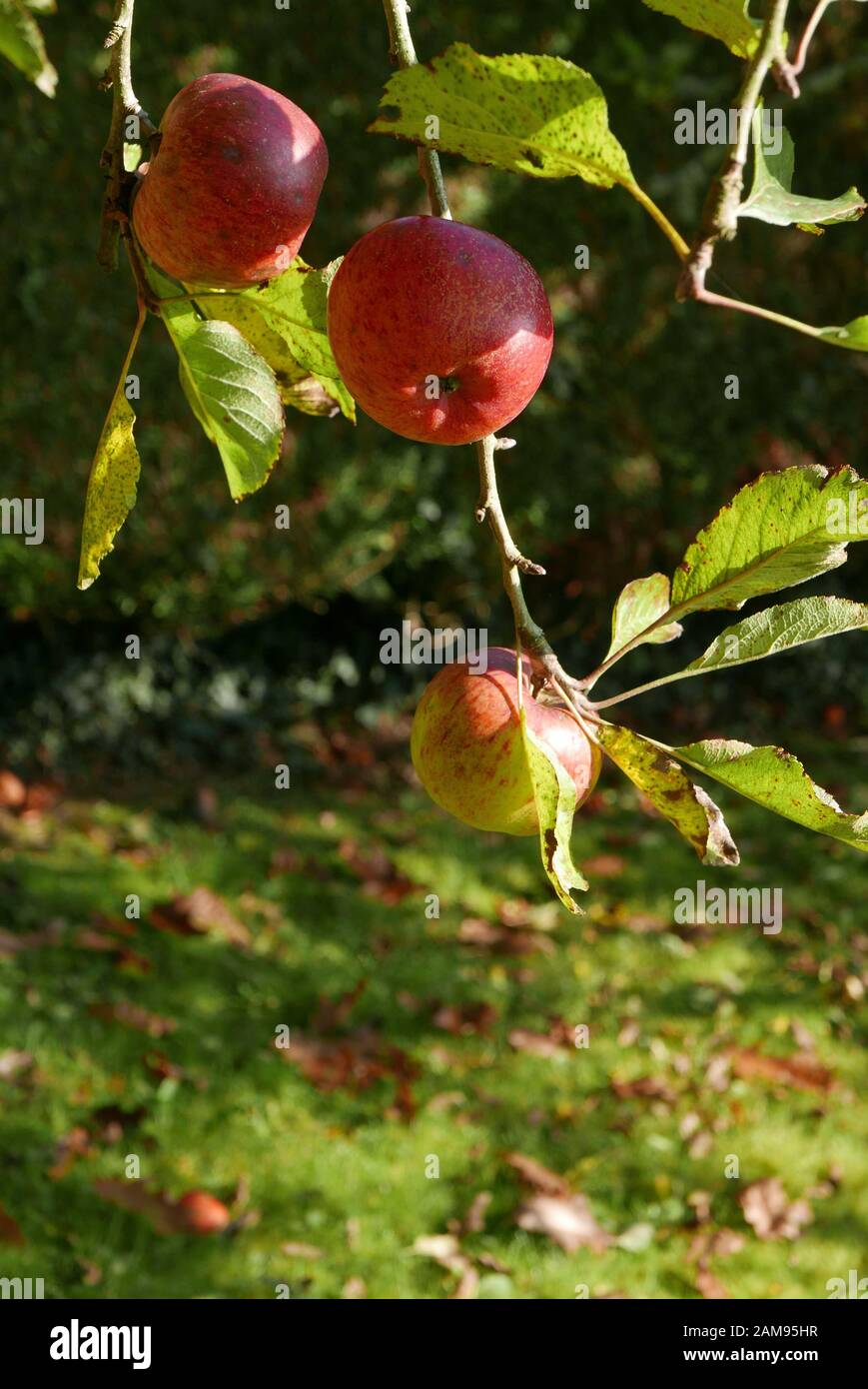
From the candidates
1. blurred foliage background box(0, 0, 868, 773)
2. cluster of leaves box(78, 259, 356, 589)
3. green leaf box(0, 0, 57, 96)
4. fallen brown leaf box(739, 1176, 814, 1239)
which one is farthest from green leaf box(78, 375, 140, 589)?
blurred foliage background box(0, 0, 868, 773)

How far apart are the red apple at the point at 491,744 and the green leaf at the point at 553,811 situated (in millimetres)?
100

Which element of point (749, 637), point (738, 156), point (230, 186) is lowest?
point (749, 637)

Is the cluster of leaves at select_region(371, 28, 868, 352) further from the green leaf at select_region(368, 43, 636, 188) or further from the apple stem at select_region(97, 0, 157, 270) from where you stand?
the apple stem at select_region(97, 0, 157, 270)

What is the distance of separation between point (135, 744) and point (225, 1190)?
1.85 m

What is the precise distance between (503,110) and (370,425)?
3210mm

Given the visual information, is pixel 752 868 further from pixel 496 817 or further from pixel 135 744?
pixel 496 817

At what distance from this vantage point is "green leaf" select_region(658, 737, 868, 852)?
25.7 inches

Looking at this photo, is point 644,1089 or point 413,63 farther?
point 644,1089

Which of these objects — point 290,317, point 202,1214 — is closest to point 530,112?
point 290,317

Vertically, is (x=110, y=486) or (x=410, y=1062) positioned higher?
(x=110, y=486)

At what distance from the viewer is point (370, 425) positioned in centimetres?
373

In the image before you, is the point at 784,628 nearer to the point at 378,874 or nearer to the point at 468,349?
the point at 468,349

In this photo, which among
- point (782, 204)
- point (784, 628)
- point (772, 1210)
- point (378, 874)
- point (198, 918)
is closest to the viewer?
point (782, 204)

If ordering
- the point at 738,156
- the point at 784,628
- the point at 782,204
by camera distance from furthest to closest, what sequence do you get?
1. the point at 784,628
2. the point at 782,204
3. the point at 738,156
